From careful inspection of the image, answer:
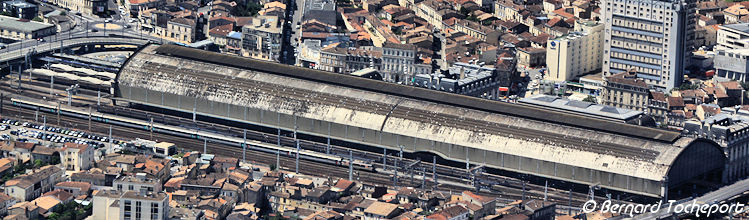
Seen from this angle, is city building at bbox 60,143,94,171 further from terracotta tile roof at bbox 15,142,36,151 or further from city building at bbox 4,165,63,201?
terracotta tile roof at bbox 15,142,36,151

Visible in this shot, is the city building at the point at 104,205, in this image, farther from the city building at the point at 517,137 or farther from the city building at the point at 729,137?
the city building at the point at 729,137

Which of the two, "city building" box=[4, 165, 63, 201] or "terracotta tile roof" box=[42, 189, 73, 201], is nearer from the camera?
"terracotta tile roof" box=[42, 189, 73, 201]

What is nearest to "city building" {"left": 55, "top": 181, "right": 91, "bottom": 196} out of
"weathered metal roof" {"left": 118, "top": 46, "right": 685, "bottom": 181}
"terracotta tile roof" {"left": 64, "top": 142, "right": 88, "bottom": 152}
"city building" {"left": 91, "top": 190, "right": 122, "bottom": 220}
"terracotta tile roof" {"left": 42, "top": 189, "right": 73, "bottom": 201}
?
"terracotta tile roof" {"left": 42, "top": 189, "right": 73, "bottom": 201}

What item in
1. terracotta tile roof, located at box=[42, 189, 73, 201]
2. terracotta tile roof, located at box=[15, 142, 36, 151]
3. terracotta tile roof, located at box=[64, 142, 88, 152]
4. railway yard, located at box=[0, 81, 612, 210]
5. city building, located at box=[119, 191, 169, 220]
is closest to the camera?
city building, located at box=[119, 191, 169, 220]

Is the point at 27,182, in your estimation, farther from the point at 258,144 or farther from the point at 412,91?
the point at 412,91

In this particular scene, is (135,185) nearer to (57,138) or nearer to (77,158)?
(77,158)

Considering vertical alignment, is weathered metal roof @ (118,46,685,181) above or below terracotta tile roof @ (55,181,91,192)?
above

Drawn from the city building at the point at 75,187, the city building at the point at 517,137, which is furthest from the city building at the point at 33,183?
the city building at the point at 517,137
